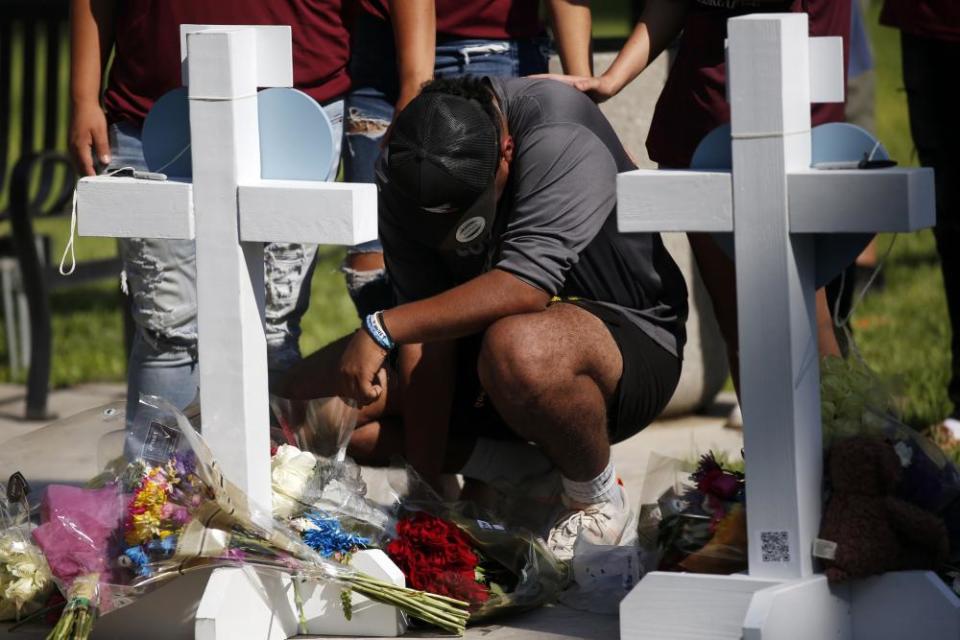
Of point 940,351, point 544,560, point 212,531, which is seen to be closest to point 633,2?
point 940,351

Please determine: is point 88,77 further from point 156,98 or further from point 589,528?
point 589,528

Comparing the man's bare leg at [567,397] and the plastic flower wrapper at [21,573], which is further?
the man's bare leg at [567,397]

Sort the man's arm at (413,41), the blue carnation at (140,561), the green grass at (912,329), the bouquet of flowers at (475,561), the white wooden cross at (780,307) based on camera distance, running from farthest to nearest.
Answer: the green grass at (912,329), the man's arm at (413,41), the bouquet of flowers at (475,561), the blue carnation at (140,561), the white wooden cross at (780,307)

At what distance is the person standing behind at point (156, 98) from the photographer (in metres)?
3.17

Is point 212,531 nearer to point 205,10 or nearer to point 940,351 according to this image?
point 205,10

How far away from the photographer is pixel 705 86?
3195mm

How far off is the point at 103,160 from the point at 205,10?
1.27 feet

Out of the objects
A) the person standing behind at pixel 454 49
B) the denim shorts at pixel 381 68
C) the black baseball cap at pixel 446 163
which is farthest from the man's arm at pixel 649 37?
the black baseball cap at pixel 446 163

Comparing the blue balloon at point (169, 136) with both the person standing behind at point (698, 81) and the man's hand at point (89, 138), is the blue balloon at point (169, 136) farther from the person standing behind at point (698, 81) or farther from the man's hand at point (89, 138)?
the person standing behind at point (698, 81)

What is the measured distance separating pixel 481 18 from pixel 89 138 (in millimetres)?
907

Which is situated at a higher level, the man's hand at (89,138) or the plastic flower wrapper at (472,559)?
the man's hand at (89,138)

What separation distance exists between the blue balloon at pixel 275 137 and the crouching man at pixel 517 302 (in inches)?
8.8

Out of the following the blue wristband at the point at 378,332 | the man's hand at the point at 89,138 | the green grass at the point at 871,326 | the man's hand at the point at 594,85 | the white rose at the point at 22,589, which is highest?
the man's hand at the point at 594,85

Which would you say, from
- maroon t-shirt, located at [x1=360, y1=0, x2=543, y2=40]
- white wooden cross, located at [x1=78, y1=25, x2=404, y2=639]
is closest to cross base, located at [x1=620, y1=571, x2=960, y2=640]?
white wooden cross, located at [x1=78, y1=25, x2=404, y2=639]
